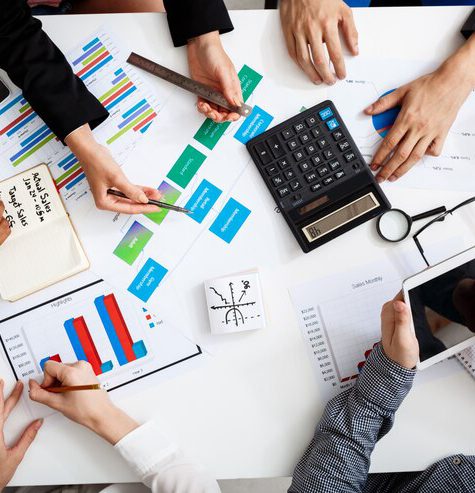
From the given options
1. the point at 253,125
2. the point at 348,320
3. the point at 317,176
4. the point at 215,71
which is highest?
the point at 215,71

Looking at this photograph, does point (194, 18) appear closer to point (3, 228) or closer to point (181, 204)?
point (181, 204)

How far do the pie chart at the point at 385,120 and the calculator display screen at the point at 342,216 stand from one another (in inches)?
5.2

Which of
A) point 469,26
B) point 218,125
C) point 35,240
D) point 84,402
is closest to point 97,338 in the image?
point 84,402

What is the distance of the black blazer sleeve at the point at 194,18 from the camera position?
2.91 ft

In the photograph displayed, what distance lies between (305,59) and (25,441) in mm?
882

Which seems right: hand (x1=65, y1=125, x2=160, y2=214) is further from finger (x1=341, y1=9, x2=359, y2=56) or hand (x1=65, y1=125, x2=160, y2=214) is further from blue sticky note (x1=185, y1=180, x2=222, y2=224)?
finger (x1=341, y1=9, x2=359, y2=56)

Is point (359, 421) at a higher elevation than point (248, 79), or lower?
lower

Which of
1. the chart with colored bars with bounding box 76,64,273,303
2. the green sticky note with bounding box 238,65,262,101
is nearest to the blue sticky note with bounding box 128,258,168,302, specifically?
the chart with colored bars with bounding box 76,64,273,303

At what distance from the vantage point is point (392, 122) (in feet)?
2.94

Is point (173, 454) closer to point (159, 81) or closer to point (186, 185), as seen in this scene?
point (186, 185)

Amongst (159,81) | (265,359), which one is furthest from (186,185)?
(265,359)

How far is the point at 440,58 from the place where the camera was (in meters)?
0.90

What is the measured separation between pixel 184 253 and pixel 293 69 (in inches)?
16.2

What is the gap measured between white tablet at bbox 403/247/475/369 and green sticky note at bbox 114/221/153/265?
0.47 metres
